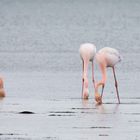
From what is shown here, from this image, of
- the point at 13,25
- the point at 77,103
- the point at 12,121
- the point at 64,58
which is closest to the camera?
the point at 12,121

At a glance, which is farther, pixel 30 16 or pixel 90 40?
pixel 30 16

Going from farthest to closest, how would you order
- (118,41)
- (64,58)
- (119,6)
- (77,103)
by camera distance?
(119,6)
(118,41)
(64,58)
(77,103)

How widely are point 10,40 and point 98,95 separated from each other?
24.7 meters

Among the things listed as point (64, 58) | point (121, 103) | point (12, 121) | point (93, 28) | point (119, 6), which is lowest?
point (12, 121)

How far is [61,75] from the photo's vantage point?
2436 cm

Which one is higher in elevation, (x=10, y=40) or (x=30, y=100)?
(x=10, y=40)

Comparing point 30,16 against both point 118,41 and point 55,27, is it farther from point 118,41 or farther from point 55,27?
point 118,41

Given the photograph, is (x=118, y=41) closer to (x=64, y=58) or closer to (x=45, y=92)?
(x=64, y=58)

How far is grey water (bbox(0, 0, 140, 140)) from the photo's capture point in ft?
45.9

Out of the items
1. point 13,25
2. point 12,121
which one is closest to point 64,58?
point 12,121

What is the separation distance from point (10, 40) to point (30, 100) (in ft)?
80.2

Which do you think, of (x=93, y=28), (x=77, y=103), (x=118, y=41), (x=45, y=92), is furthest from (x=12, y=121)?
(x=93, y=28)

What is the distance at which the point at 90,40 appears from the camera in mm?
42219

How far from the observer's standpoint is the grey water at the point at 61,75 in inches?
551
